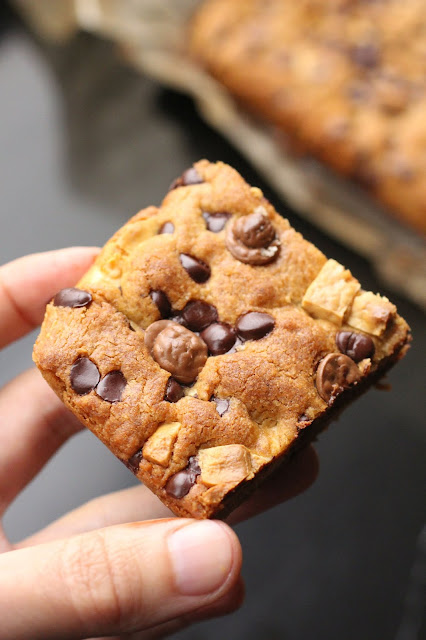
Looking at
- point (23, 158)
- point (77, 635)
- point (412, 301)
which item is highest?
point (412, 301)

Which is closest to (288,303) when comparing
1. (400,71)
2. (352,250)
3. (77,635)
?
(77,635)

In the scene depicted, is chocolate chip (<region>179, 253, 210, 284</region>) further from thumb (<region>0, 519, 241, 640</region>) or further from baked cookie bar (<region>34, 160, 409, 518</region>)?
thumb (<region>0, 519, 241, 640</region>)

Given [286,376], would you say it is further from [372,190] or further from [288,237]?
[372,190]

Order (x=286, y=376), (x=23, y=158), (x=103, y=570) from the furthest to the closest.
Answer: (x=23, y=158) < (x=286, y=376) < (x=103, y=570)

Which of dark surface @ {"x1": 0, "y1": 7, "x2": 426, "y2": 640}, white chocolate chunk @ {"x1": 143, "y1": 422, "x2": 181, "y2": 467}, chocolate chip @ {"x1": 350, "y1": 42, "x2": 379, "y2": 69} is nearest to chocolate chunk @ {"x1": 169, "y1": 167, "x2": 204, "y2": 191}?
white chocolate chunk @ {"x1": 143, "y1": 422, "x2": 181, "y2": 467}

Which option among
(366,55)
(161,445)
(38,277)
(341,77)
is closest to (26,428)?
(38,277)

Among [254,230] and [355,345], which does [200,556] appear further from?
[254,230]
